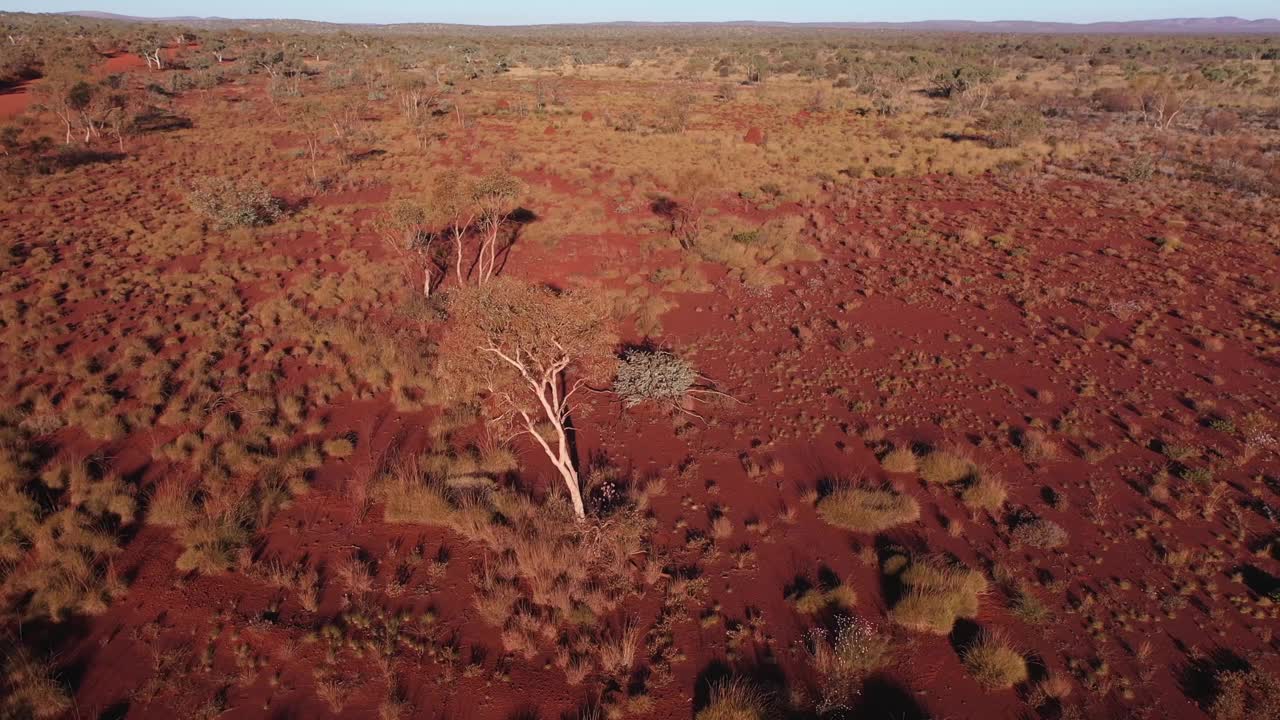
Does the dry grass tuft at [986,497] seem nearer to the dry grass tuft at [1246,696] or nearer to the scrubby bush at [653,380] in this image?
the dry grass tuft at [1246,696]

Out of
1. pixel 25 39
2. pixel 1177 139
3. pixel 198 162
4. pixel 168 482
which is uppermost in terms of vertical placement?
pixel 25 39

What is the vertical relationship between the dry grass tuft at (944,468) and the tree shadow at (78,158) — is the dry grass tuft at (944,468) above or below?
below

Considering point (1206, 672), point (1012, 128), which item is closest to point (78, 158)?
point (1206, 672)

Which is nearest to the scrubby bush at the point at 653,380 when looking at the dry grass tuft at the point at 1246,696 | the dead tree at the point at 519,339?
the dead tree at the point at 519,339

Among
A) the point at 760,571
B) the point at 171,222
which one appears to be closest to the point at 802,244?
the point at 760,571

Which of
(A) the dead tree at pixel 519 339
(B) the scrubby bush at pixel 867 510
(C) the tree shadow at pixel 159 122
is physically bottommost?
(B) the scrubby bush at pixel 867 510

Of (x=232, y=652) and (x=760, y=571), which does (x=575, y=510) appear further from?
(x=232, y=652)

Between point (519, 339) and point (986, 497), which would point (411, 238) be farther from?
point (986, 497)
